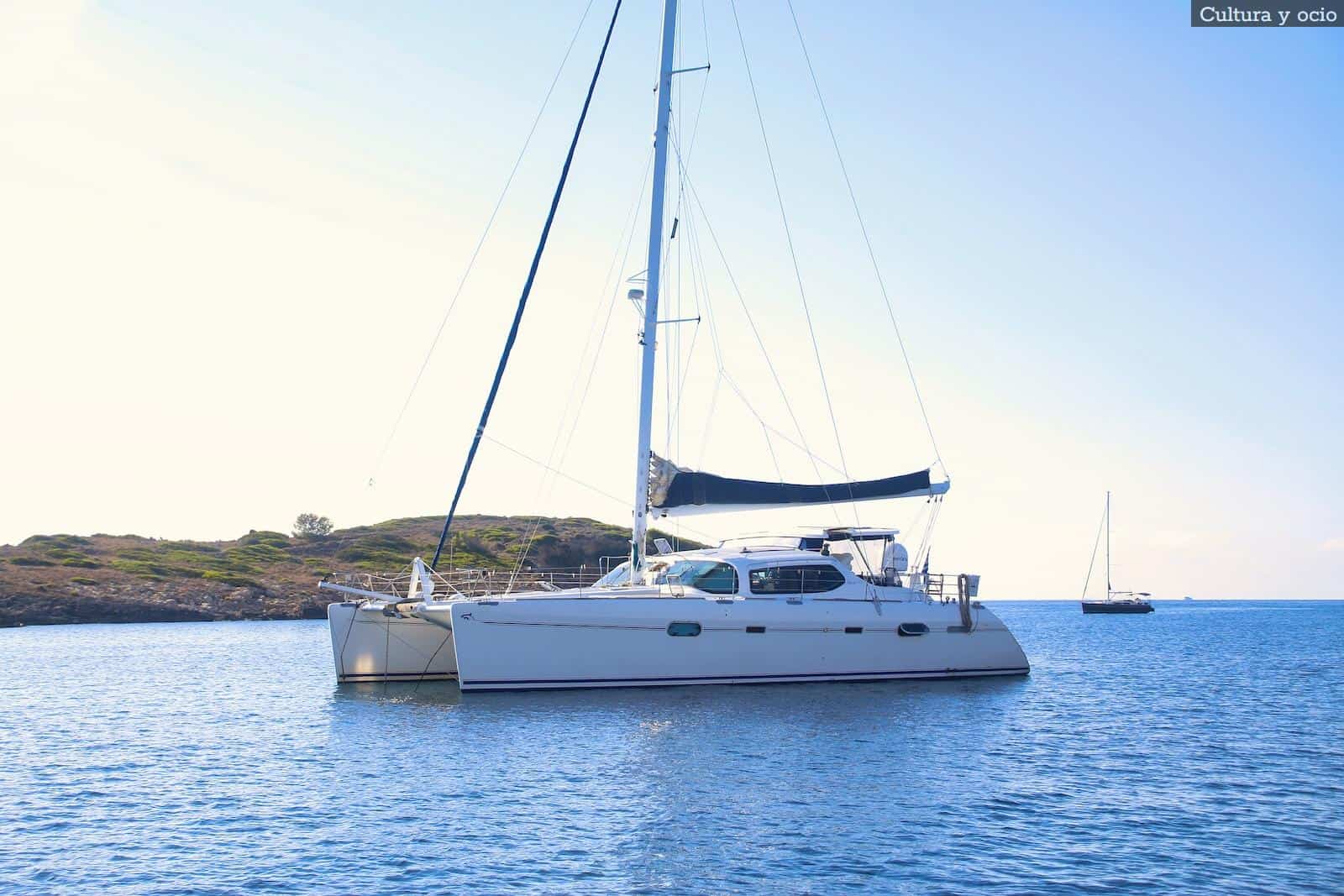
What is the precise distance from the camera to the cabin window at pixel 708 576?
2403 cm

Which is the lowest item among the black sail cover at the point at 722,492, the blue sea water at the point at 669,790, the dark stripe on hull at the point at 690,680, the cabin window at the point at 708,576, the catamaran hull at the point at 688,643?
the blue sea water at the point at 669,790

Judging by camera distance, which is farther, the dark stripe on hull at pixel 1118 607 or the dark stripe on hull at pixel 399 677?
the dark stripe on hull at pixel 1118 607

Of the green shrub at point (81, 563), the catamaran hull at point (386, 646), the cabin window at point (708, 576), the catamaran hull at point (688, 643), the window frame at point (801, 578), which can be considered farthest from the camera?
the green shrub at point (81, 563)

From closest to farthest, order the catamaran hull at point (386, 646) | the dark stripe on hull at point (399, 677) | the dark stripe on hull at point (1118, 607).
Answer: the catamaran hull at point (386, 646) → the dark stripe on hull at point (399, 677) → the dark stripe on hull at point (1118, 607)

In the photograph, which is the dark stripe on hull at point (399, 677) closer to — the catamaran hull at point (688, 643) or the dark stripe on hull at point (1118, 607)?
the catamaran hull at point (688, 643)

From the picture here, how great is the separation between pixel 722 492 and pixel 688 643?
14.6 feet

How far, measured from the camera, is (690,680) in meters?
23.2

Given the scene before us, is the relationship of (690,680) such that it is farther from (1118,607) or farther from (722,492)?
(1118,607)

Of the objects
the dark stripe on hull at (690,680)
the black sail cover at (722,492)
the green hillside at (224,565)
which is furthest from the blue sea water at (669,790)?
the green hillside at (224,565)

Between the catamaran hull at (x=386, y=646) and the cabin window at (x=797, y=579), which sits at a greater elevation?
the cabin window at (x=797, y=579)

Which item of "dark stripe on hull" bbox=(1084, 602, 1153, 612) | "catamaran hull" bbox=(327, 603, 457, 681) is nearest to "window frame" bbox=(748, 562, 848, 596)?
"catamaran hull" bbox=(327, 603, 457, 681)

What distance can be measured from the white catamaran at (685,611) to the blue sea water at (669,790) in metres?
0.69

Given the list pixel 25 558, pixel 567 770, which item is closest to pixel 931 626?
pixel 567 770

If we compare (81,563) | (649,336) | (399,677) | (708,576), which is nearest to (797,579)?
(708,576)
